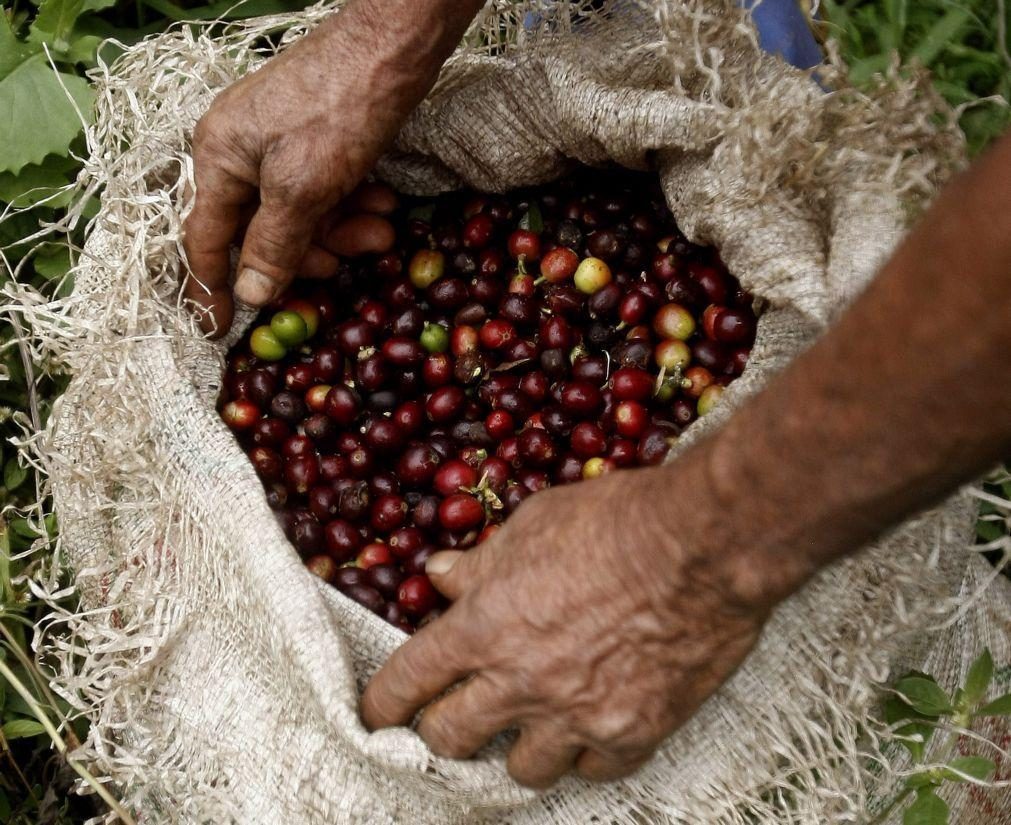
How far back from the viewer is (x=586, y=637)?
1527 millimetres

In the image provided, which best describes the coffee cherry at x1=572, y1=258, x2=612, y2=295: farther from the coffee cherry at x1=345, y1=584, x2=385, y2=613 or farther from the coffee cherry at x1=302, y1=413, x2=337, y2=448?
the coffee cherry at x1=345, y1=584, x2=385, y2=613

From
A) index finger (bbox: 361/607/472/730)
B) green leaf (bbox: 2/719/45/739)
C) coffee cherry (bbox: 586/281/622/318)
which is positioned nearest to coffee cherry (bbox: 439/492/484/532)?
index finger (bbox: 361/607/472/730)

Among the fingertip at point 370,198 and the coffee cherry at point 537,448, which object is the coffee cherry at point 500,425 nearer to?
the coffee cherry at point 537,448

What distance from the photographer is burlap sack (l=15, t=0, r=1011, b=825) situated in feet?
5.68

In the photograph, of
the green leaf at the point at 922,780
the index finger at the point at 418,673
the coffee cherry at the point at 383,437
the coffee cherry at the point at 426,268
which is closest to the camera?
the index finger at the point at 418,673

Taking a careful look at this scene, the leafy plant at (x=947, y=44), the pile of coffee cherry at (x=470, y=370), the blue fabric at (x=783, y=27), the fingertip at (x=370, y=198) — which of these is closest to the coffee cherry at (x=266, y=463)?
the pile of coffee cherry at (x=470, y=370)

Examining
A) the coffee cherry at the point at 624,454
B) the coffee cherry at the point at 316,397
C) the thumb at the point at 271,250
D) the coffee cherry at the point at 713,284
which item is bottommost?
the coffee cherry at the point at 316,397

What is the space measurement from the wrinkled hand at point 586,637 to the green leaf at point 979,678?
1.96 feet

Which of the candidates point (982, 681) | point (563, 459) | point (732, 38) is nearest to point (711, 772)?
point (982, 681)

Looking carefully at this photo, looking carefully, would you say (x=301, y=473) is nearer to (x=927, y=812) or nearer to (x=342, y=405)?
(x=342, y=405)

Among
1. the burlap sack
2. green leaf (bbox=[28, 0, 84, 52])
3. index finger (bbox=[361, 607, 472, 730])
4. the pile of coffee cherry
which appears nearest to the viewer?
index finger (bbox=[361, 607, 472, 730])

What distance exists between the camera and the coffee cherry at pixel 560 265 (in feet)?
8.16

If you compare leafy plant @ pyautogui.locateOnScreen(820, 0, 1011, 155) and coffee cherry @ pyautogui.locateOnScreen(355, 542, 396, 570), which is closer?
coffee cherry @ pyautogui.locateOnScreen(355, 542, 396, 570)

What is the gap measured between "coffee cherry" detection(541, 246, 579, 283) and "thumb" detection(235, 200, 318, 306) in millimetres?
620
